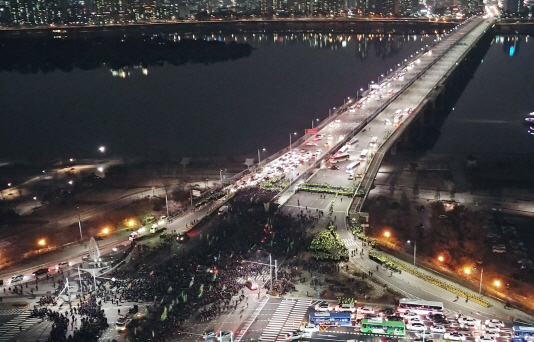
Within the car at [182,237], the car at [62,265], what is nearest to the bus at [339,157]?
the car at [182,237]

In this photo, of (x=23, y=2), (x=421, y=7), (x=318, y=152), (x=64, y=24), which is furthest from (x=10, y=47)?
(x=421, y=7)

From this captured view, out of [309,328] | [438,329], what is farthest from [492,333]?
[309,328]

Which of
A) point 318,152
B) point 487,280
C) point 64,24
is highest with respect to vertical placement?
point 64,24

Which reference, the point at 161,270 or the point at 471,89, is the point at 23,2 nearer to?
the point at 471,89

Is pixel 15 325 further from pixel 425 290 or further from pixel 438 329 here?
pixel 425 290

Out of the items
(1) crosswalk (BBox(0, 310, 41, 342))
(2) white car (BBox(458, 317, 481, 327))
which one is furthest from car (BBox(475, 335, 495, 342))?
(1) crosswalk (BBox(0, 310, 41, 342))

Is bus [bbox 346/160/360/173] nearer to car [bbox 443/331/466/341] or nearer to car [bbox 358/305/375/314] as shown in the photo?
car [bbox 358/305/375/314]
